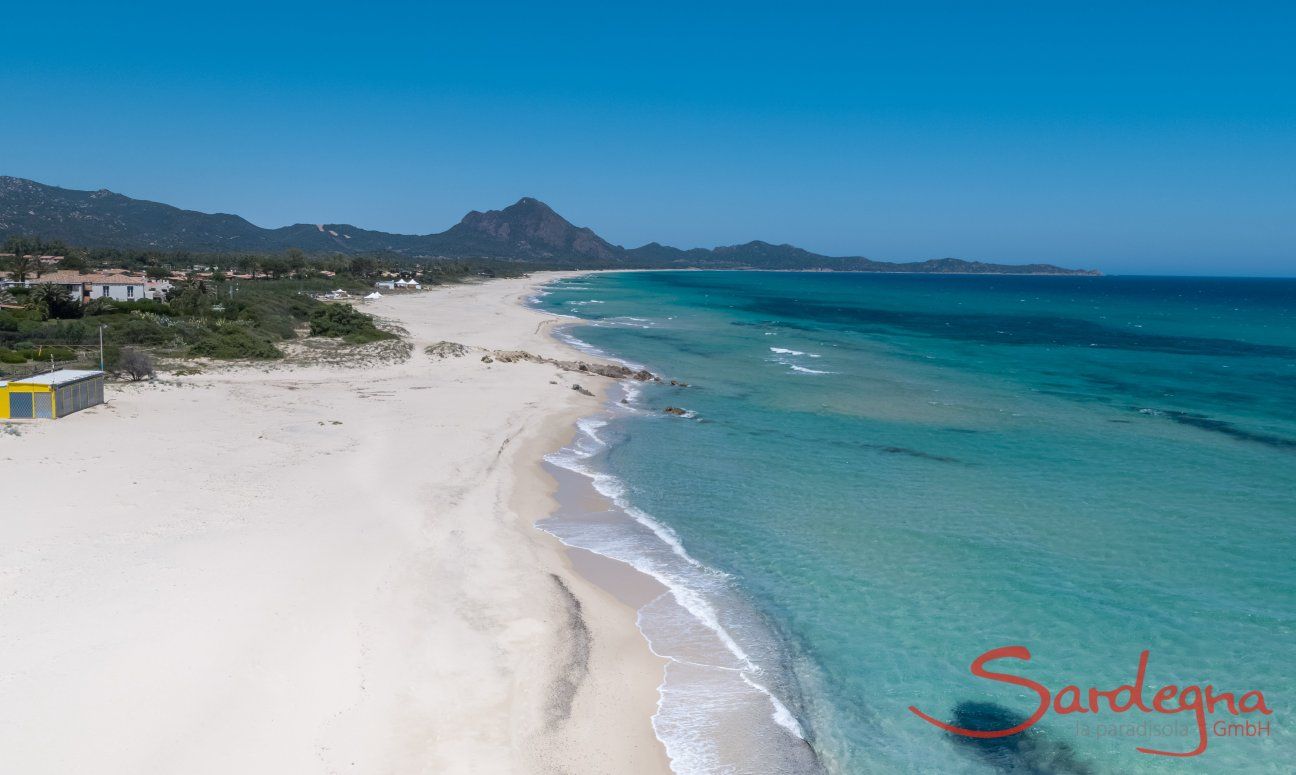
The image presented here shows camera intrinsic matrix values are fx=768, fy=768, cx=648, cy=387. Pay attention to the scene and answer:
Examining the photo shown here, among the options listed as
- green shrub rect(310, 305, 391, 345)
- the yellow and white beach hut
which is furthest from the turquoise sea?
green shrub rect(310, 305, 391, 345)

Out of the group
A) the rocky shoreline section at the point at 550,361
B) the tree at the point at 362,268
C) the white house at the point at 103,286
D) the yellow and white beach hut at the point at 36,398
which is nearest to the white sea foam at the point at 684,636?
the yellow and white beach hut at the point at 36,398

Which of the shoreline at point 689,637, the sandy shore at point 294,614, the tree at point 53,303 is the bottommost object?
the shoreline at point 689,637

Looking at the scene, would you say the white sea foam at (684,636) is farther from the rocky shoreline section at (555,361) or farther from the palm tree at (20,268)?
the palm tree at (20,268)

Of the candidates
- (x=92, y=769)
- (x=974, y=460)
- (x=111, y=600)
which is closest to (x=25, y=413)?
(x=111, y=600)

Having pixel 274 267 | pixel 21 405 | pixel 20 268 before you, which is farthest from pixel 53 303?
pixel 274 267

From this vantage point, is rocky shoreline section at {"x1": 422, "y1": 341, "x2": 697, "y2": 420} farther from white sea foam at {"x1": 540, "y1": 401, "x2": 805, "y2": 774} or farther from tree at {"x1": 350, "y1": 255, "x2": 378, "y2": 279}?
tree at {"x1": 350, "y1": 255, "x2": 378, "y2": 279}

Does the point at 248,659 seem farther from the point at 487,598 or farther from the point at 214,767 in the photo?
the point at 487,598
